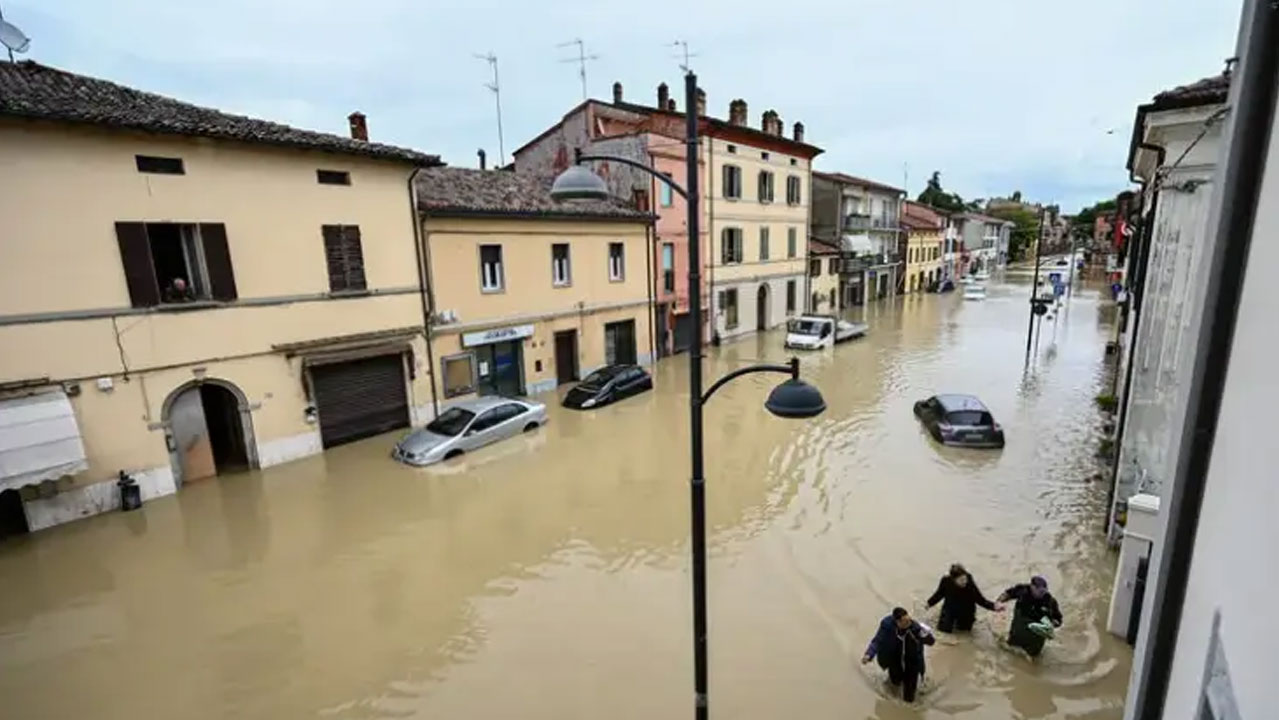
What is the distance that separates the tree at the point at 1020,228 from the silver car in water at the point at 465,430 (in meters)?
99.8

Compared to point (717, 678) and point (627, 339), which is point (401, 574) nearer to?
point (717, 678)

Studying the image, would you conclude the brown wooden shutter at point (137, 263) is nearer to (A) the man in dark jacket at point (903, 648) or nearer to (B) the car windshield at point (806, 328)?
(A) the man in dark jacket at point (903, 648)

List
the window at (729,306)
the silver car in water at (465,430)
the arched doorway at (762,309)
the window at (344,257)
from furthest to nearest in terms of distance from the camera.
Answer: the arched doorway at (762,309)
the window at (729,306)
the window at (344,257)
the silver car in water at (465,430)

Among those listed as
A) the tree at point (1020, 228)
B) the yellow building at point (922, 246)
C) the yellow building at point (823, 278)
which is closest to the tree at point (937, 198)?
the tree at point (1020, 228)

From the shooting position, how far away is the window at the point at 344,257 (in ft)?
48.5

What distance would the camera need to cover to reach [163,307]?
40.5ft

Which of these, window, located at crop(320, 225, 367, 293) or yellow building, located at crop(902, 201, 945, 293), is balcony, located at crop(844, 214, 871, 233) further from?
window, located at crop(320, 225, 367, 293)

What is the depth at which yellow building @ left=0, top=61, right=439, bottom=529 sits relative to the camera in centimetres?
1084

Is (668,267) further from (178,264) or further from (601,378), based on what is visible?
(178,264)

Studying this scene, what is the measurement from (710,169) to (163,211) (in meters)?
19.3

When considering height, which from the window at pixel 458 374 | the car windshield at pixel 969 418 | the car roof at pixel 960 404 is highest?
the window at pixel 458 374

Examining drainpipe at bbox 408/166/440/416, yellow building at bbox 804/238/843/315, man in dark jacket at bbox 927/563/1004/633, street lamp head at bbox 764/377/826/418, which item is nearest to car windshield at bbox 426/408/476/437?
drainpipe at bbox 408/166/440/416

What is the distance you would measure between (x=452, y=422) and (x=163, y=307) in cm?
620

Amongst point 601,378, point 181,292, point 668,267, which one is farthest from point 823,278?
point 181,292
